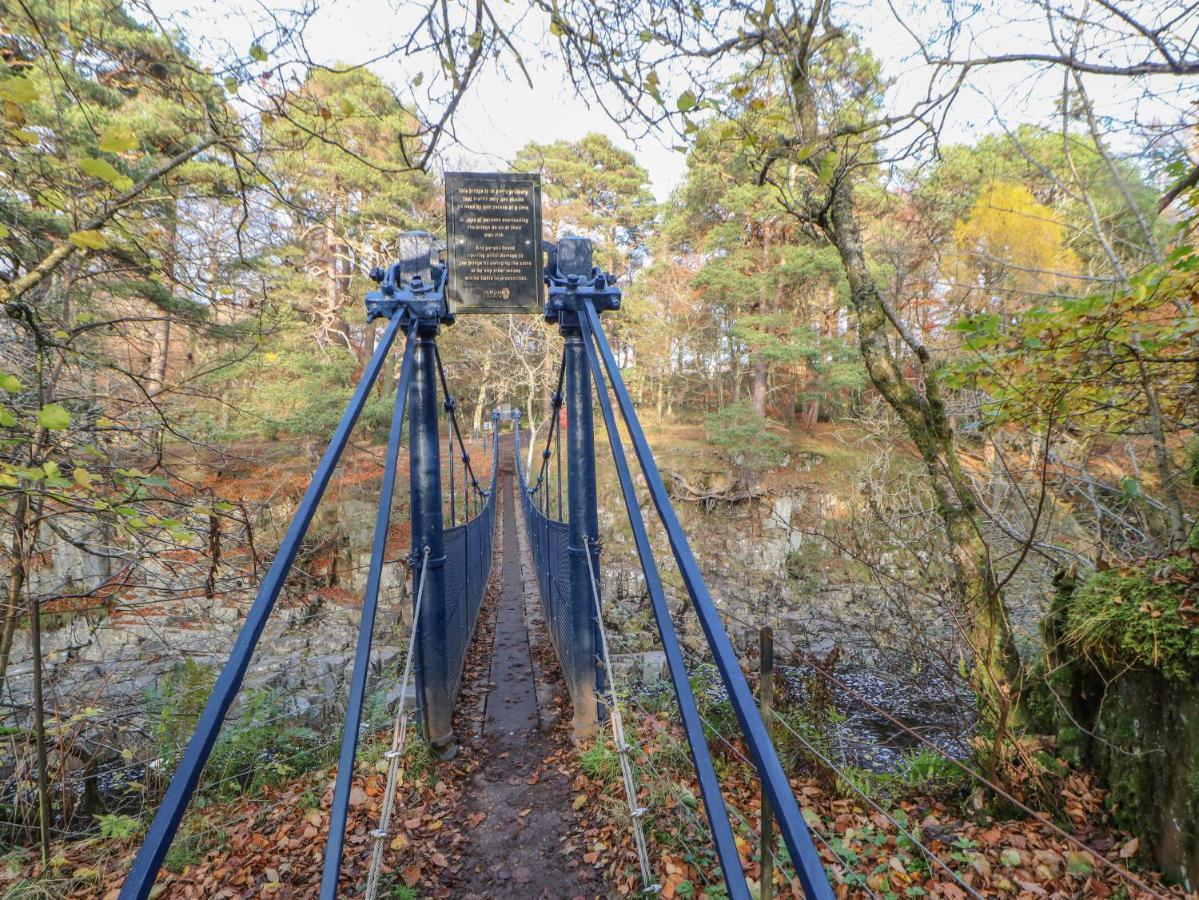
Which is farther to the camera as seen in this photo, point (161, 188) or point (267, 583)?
point (161, 188)

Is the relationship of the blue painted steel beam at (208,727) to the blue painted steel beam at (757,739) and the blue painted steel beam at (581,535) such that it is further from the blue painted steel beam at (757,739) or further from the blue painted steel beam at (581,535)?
the blue painted steel beam at (581,535)

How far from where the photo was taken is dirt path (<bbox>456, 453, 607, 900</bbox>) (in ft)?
7.02

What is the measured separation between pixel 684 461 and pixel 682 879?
47.2ft

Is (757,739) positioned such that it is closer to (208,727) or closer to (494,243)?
(208,727)

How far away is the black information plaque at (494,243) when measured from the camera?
3082 mm

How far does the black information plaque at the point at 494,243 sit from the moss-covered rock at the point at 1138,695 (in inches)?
128

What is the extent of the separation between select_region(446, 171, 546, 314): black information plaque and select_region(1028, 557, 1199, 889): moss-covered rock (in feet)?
10.7

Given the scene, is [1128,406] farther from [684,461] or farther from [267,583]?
[684,461]

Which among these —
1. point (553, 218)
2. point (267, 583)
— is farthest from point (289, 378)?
point (267, 583)

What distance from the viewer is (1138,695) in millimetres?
2322

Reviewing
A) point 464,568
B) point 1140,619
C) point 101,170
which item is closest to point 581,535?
point 464,568

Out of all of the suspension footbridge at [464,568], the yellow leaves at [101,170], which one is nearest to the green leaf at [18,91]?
the yellow leaves at [101,170]

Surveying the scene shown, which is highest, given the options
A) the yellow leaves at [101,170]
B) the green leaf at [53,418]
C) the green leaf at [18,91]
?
the green leaf at [18,91]

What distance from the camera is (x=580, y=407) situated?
10.5ft
